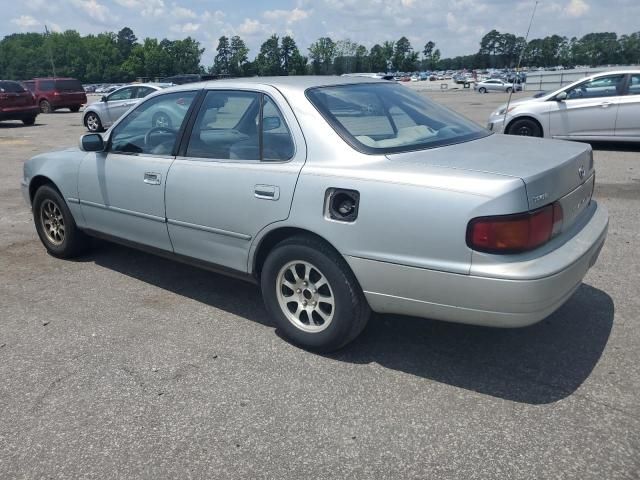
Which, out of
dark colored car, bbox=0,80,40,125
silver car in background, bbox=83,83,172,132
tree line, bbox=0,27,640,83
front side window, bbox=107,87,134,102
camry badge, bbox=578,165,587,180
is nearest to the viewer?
camry badge, bbox=578,165,587,180

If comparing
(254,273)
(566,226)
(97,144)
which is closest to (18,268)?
(97,144)

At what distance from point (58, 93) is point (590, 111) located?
24595 mm

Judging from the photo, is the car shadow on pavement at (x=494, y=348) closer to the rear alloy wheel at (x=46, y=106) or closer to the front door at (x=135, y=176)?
the front door at (x=135, y=176)

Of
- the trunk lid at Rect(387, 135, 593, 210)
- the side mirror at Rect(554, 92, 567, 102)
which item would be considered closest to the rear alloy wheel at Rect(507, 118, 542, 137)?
the side mirror at Rect(554, 92, 567, 102)

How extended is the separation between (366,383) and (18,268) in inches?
144

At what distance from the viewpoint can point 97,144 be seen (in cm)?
472

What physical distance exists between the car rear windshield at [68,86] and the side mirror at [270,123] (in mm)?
27631

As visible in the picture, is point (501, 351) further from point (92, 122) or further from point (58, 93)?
point (58, 93)

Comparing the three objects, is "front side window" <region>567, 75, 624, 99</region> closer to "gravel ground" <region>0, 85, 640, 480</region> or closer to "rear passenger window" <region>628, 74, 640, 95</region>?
"rear passenger window" <region>628, 74, 640, 95</region>

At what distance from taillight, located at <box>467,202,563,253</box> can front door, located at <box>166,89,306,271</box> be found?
43.5 inches

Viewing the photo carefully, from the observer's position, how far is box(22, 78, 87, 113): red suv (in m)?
27.9

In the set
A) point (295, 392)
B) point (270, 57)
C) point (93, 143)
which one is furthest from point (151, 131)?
point (270, 57)

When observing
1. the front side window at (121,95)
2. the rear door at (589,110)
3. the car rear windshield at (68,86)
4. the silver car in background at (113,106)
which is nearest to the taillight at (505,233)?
the rear door at (589,110)

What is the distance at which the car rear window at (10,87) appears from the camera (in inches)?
807
